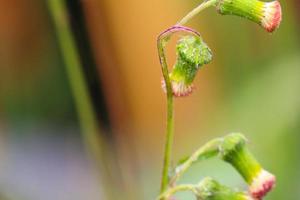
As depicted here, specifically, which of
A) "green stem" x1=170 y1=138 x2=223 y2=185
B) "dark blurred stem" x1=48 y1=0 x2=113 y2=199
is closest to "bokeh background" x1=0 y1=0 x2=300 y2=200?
"dark blurred stem" x1=48 y1=0 x2=113 y2=199

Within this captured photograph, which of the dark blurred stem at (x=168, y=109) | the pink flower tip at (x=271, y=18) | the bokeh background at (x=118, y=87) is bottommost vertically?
the bokeh background at (x=118, y=87)

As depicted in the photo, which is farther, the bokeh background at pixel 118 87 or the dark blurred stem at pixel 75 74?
the bokeh background at pixel 118 87

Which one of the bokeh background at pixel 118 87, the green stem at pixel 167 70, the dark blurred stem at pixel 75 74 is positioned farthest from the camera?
the bokeh background at pixel 118 87

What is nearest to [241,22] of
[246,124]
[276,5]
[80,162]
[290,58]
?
[290,58]

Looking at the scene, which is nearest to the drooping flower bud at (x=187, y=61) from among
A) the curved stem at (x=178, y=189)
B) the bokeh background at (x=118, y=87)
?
the curved stem at (x=178, y=189)

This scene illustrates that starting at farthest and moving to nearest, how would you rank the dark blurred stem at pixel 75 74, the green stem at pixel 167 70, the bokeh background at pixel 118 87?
the bokeh background at pixel 118 87 < the dark blurred stem at pixel 75 74 < the green stem at pixel 167 70

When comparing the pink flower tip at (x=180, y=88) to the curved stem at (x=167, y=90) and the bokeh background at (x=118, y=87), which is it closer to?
the curved stem at (x=167, y=90)

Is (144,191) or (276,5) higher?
(276,5)

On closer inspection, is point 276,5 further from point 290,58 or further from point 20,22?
point 20,22
